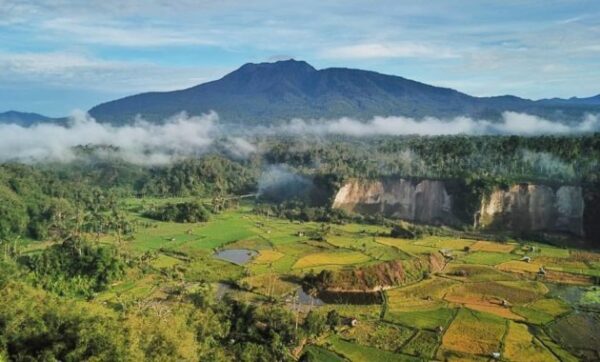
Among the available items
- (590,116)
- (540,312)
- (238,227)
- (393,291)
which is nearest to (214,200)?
(238,227)

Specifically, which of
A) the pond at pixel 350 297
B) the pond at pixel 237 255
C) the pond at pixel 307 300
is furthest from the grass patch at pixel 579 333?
the pond at pixel 237 255

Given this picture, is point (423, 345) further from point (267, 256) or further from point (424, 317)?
point (267, 256)

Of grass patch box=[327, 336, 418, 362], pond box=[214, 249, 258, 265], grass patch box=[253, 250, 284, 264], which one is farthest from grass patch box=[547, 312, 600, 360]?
pond box=[214, 249, 258, 265]

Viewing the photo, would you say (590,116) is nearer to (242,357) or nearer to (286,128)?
(286,128)

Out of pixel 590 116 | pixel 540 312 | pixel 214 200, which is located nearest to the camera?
pixel 540 312

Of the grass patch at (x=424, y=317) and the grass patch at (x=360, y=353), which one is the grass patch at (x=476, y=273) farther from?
the grass patch at (x=360, y=353)

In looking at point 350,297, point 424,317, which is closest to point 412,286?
point 350,297
